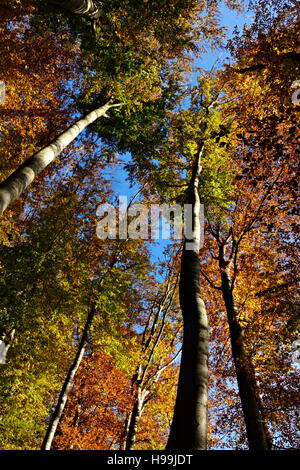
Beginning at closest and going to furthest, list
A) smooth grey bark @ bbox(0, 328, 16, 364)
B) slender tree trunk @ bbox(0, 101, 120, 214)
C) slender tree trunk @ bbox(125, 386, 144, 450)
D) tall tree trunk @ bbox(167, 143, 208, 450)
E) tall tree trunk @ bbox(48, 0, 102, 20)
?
1. tall tree trunk @ bbox(167, 143, 208, 450)
2. slender tree trunk @ bbox(0, 101, 120, 214)
3. tall tree trunk @ bbox(48, 0, 102, 20)
4. smooth grey bark @ bbox(0, 328, 16, 364)
5. slender tree trunk @ bbox(125, 386, 144, 450)

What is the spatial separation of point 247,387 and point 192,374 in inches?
193

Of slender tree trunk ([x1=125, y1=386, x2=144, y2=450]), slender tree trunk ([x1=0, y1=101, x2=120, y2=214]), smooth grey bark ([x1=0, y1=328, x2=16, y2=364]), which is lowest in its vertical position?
slender tree trunk ([x1=125, y1=386, x2=144, y2=450])

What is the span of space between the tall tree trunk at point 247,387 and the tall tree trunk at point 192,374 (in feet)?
14.2

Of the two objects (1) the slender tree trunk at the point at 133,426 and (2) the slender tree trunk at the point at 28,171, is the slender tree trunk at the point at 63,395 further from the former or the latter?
(2) the slender tree trunk at the point at 28,171

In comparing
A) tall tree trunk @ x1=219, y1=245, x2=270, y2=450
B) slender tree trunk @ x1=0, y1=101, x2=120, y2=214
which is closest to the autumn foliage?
tall tree trunk @ x1=219, y1=245, x2=270, y2=450

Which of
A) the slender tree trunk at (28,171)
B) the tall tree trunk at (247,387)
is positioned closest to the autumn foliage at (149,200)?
the tall tree trunk at (247,387)

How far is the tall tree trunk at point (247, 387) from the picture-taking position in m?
5.36

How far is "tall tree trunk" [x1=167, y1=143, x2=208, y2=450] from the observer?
2.28 metres

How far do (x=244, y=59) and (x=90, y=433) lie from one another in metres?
20.7

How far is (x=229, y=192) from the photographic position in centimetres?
1113

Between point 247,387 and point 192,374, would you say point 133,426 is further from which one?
point 192,374

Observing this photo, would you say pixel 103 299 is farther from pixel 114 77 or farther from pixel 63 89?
pixel 63 89

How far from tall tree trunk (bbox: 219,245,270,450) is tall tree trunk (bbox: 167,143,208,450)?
171 inches

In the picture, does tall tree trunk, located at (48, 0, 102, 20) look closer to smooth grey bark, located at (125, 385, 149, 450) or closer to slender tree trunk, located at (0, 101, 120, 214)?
slender tree trunk, located at (0, 101, 120, 214)
